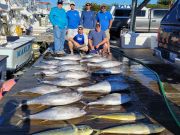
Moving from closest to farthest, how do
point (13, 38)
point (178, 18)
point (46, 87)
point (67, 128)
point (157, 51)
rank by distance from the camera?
point (67, 128) → point (46, 87) → point (178, 18) → point (157, 51) → point (13, 38)

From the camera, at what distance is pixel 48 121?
4.62m

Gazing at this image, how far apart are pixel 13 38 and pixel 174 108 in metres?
10.00

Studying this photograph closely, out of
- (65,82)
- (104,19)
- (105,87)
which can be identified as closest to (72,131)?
(105,87)

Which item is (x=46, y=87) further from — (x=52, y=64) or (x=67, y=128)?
(x=52, y=64)

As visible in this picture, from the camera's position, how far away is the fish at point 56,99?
521 centimetres

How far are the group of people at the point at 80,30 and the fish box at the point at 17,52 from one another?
1.50 metres

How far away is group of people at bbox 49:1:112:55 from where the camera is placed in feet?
37.0

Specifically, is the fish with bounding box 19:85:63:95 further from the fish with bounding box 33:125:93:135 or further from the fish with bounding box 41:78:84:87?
the fish with bounding box 33:125:93:135

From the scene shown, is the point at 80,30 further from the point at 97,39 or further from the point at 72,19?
the point at 72,19

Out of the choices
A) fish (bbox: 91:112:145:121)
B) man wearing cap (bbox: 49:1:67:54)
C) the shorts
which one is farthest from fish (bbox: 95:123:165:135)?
the shorts

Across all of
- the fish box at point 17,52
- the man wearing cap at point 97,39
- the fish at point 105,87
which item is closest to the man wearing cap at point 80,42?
the man wearing cap at point 97,39

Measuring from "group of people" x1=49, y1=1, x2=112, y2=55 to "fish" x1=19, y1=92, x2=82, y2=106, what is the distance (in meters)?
5.85

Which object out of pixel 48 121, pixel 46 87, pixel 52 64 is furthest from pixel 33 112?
pixel 52 64

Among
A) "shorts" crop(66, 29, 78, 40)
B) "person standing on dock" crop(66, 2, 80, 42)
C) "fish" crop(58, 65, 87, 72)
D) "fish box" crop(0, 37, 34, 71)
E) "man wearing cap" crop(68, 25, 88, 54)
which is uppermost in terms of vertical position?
"person standing on dock" crop(66, 2, 80, 42)
